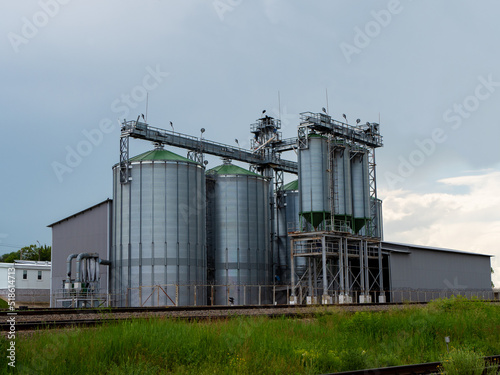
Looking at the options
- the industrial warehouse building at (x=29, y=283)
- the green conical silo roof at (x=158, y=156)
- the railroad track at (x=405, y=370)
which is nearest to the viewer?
the railroad track at (x=405, y=370)

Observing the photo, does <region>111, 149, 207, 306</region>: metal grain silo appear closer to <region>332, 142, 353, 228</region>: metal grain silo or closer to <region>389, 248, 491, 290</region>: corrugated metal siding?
<region>332, 142, 353, 228</region>: metal grain silo

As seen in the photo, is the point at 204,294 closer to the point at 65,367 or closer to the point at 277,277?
the point at 277,277

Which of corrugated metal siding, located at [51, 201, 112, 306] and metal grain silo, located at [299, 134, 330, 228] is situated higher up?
metal grain silo, located at [299, 134, 330, 228]

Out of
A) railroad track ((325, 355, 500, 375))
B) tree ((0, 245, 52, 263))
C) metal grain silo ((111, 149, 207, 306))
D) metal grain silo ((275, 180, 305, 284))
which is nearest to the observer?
railroad track ((325, 355, 500, 375))

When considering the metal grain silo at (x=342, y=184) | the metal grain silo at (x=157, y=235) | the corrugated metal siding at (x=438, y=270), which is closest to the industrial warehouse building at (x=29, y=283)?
the metal grain silo at (x=157, y=235)

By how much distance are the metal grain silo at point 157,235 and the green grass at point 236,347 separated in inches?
1065

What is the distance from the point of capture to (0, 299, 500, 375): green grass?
41.9ft

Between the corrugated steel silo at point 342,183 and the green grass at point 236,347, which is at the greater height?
the corrugated steel silo at point 342,183

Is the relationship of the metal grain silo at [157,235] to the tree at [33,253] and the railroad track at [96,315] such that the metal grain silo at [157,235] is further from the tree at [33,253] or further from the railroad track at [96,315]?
the tree at [33,253]

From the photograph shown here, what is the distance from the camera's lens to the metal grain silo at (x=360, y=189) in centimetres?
5416

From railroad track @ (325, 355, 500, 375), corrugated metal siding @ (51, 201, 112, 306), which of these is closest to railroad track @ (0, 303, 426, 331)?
railroad track @ (325, 355, 500, 375)

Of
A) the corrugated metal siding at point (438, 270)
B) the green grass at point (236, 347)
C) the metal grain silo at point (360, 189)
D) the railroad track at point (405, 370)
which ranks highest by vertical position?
the metal grain silo at point (360, 189)

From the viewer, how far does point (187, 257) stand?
47438 millimetres

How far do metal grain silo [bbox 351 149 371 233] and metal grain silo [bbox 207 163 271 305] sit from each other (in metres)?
8.48
